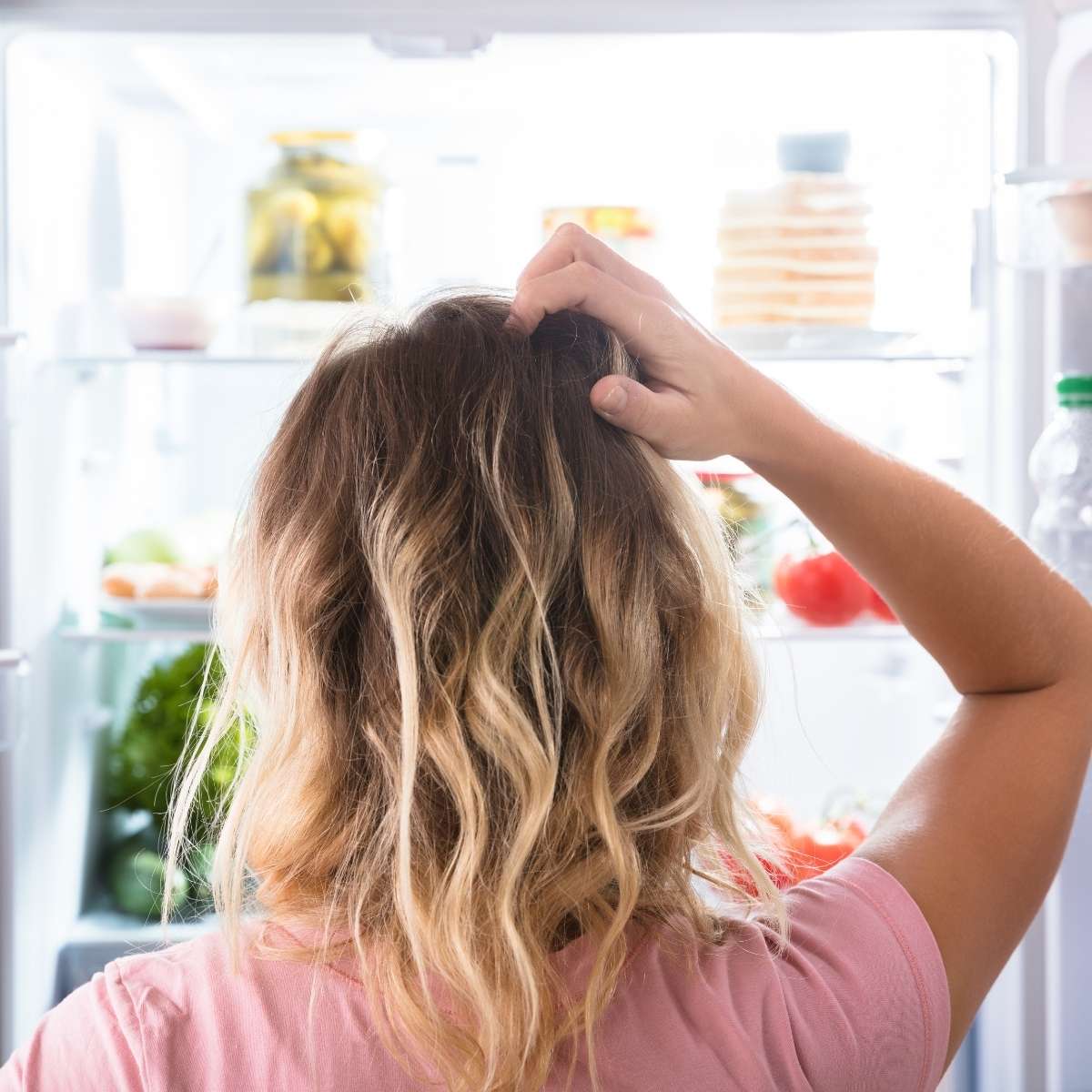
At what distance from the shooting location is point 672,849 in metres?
0.69

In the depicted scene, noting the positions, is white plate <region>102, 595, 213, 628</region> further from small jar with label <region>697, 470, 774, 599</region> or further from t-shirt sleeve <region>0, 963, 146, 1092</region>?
t-shirt sleeve <region>0, 963, 146, 1092</region>

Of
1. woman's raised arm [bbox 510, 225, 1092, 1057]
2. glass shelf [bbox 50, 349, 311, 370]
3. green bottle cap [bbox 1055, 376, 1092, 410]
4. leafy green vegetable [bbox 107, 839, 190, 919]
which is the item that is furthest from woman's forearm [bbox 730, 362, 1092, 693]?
leafy green vegetable [bbox 107, 839, 190, 919]

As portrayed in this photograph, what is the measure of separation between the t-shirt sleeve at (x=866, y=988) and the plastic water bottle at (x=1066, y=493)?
66cm

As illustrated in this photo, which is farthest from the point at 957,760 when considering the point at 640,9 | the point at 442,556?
the point at 640,9

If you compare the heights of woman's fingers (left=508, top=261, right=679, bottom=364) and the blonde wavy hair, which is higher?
woman's fingers (left=508, top=261, right=679, bottom=364)

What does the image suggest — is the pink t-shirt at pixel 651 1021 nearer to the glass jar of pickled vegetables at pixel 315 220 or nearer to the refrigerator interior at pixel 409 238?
the refrigerator interior at pixel 409 238

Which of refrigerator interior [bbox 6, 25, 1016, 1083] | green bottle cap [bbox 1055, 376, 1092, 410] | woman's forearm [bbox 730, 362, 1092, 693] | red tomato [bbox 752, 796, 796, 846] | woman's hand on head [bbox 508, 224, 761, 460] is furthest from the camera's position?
red tomato [bbox 752, 796, 796, 846]

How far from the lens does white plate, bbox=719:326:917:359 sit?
148cm

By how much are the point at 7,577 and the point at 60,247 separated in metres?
0.45

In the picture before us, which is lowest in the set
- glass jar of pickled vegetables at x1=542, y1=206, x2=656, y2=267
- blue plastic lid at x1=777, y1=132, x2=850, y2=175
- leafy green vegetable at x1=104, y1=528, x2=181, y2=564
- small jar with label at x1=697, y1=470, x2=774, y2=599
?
leafy green vegetable at x1=104, y1=528, x2=181, y2=564

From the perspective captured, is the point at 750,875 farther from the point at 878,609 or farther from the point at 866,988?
the point at 878,609

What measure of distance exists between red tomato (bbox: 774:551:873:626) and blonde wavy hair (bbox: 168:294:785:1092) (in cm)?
94

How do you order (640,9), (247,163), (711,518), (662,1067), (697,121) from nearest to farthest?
1. (662,1067)
2. (711,518)
3. (640,9)
4. (697,121)
5. (247,163)

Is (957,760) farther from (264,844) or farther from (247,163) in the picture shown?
(247,163)
